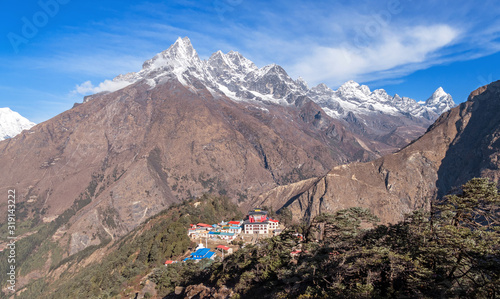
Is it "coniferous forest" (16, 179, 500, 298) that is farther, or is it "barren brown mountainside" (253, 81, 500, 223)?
"barren brown mountainside" (253, 81, 500, 223)

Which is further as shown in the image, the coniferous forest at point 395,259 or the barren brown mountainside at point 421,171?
the barren brown mountainside at point 421,171

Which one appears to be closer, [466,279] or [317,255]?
[466,279]

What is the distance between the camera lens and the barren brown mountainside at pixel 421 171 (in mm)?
144125

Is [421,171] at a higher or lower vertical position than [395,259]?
higher

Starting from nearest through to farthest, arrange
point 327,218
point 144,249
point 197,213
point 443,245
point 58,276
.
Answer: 1. point 443,245
2. point 327,218
3. point 144,249
4. point 197,213
5. point 58,276

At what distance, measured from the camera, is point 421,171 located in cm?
16212

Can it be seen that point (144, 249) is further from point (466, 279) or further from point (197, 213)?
point (466, 279)

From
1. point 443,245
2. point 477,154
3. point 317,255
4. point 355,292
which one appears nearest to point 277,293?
point 317,255

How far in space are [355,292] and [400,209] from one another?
13925 cm

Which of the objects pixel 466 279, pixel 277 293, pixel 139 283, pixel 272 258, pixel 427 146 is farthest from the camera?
pixel 427 146

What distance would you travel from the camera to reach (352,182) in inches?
6048

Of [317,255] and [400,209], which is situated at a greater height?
[317,255]

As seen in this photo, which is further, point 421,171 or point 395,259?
point 421,171

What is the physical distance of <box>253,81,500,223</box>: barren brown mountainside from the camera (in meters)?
144
